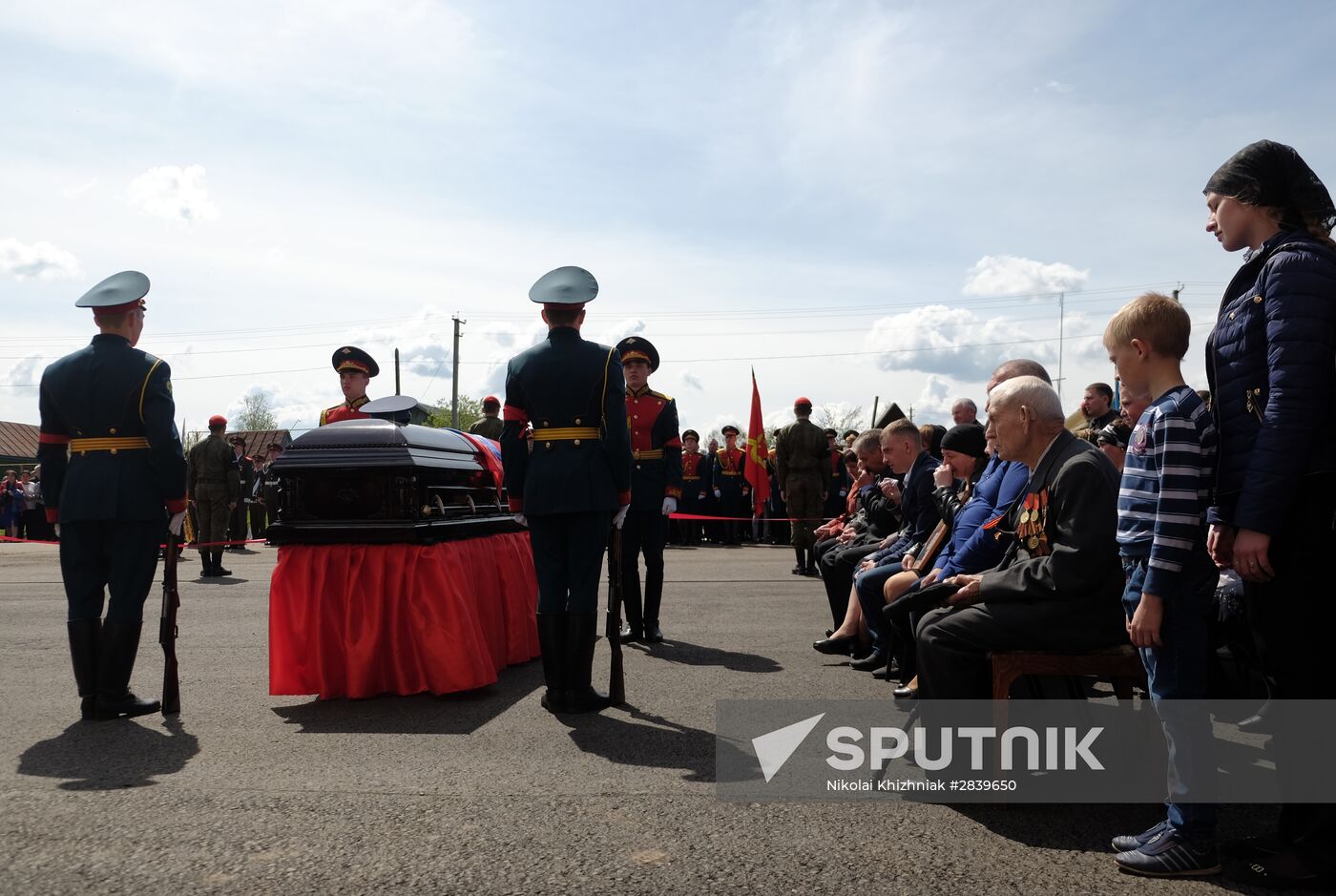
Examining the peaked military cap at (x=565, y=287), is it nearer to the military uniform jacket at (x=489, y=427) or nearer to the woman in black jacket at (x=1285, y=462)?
the woman in black jacket at (x=1285, y=462)

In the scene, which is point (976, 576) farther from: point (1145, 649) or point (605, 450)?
point (605, 450)

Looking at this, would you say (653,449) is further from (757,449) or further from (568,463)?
(757,449)

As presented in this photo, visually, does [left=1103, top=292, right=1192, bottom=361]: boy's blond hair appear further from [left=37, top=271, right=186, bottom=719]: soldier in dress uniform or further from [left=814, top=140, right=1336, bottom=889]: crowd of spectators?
[left=37, top=271, right=186, bottom=719]: soldier in dress uniform

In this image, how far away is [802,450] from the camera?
1360cm

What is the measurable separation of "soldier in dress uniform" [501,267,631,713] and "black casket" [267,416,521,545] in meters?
0.55

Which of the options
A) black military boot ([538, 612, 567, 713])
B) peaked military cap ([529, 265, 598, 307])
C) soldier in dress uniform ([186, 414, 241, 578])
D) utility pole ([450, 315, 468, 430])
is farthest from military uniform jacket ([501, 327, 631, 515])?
utility pole ([450, 315, 468, 430])

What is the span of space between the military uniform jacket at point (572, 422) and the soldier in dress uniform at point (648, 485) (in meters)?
2.12

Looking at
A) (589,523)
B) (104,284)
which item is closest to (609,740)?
(589,523)

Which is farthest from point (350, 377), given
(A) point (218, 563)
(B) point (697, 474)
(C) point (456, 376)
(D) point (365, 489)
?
(C) point (456, 376)

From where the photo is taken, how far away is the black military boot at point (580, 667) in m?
5.23

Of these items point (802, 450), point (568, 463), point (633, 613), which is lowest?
point (633, 613)

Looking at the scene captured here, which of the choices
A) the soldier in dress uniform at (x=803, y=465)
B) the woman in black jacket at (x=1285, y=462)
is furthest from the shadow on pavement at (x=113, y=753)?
the soldier in dress uniform at (x=803, y=465)

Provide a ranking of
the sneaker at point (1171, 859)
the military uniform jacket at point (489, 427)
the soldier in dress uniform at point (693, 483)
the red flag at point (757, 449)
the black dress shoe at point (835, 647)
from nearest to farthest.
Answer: the sneaker at point (1171, 859), the black dress shoe at point (835, 647), the military uniform jacket at point (489, 427), the red flag at point (757, 449), the soldier in dress uniform at point (693, 483)

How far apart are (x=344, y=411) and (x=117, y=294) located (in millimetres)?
2016
